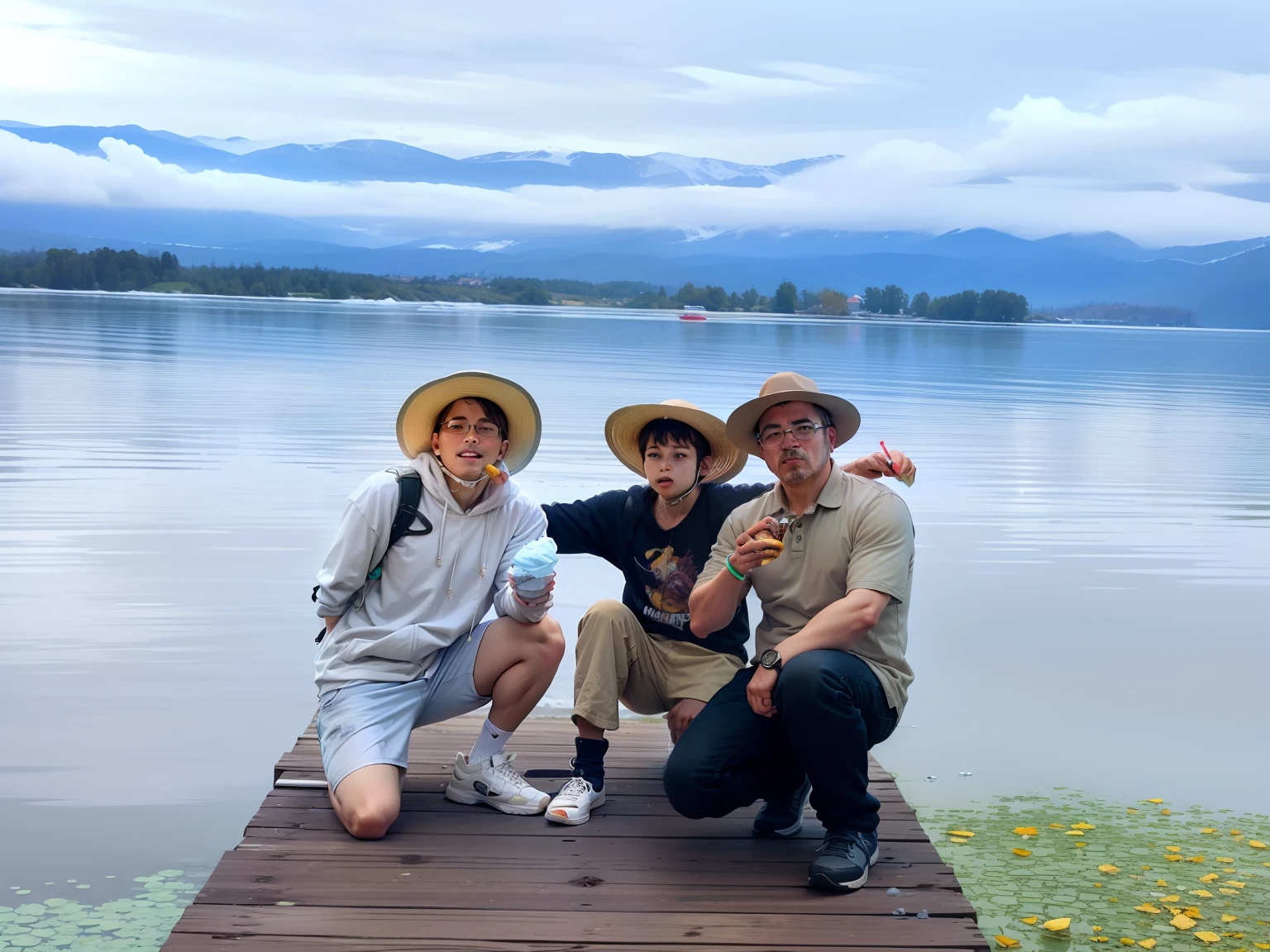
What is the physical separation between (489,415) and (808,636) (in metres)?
1.37

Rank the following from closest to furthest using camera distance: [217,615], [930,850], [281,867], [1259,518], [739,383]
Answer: [281,867] → [930,850] → [217,615] → [1259,518] → [739,383]

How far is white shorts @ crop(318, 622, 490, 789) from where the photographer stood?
14.4 feet

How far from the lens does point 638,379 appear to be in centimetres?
3148

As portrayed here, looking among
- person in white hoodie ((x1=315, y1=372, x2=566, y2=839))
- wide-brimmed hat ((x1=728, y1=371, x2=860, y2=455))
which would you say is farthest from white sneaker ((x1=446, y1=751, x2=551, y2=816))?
wide-brimmed hat ((x1=728, y1=371, x2=860, y2=455))

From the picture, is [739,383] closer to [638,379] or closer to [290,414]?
[638,379]

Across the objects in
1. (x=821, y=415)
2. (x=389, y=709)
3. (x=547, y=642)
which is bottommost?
(x=389, y=709)

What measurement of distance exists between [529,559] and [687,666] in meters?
0.79

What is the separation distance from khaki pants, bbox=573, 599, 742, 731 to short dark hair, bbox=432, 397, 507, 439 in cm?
68

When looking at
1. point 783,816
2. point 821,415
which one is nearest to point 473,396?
point 821,415

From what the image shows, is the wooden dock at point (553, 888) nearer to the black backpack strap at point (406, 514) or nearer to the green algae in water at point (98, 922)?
the green algae in water at point (98, 922)

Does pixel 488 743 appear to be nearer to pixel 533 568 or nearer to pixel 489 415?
pixel 533 568

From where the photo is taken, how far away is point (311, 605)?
8.84m

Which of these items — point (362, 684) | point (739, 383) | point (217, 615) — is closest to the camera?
point (362, 684)

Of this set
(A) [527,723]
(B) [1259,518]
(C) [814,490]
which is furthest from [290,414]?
(C) [814,490]
